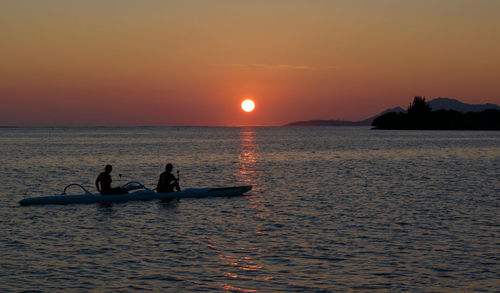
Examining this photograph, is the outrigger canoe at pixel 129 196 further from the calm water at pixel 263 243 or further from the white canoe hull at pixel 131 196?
the calm water at pixel 263 243

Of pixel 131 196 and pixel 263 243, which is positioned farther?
pixel 131 196

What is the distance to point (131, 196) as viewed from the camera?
1172 inches

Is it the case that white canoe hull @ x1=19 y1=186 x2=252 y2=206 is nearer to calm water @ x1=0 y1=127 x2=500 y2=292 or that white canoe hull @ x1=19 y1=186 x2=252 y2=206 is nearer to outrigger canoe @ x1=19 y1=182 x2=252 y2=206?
outrigger canoe @ x1=19 y1=182 x2=252 y2=206

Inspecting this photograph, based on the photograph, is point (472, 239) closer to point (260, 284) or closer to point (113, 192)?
point (260, 284)

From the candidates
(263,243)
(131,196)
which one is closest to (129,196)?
(131,196)

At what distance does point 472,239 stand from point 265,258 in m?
7.61

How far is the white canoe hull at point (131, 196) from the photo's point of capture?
28188 millimetres

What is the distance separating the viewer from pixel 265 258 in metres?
16.3

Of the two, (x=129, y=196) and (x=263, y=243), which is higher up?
(x=129, y=196)

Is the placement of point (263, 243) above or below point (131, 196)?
below

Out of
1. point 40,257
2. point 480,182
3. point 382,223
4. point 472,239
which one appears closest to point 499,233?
point 472,239

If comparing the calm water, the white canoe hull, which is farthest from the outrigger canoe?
the calm water

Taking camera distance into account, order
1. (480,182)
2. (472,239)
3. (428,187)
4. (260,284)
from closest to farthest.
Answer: (260,284) < (472,239) < (428,187) < (480,182)

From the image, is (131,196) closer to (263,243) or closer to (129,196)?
(129,196)
